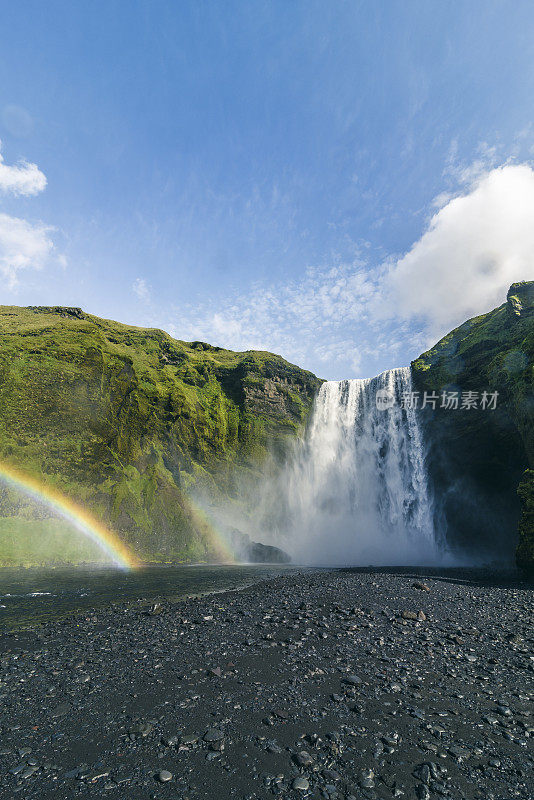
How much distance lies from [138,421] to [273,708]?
202ft

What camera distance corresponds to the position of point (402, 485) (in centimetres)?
6041

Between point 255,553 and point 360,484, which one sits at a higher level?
point 360,484

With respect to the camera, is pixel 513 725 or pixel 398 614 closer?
pixel 513 725

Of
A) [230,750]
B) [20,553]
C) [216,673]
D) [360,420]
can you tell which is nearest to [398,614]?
[216,673]

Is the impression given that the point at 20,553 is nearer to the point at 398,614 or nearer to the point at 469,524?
the point at 398,614

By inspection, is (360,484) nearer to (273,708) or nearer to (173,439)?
(173,439)

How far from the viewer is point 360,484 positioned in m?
65.9

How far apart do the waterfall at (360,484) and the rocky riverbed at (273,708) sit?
42588 mm

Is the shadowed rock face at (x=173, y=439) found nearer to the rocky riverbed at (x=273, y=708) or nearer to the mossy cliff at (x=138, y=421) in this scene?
the mossy cliff at (x=138, y=421)

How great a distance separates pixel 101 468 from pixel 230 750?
54.3 meters

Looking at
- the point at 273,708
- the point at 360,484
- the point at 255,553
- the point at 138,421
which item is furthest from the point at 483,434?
the point at 138,421

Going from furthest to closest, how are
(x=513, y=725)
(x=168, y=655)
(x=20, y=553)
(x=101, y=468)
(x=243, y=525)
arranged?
(x=243, y=525)
(x=101, y=468)
(x=20, y=553)
(x=168, y=655)
(x=513, y=725)

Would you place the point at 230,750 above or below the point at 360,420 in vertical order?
below

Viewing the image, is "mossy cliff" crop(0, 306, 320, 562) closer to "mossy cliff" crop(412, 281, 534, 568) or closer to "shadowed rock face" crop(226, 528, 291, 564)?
"shadowed rock face" crop(226, 528, 291, 564)
